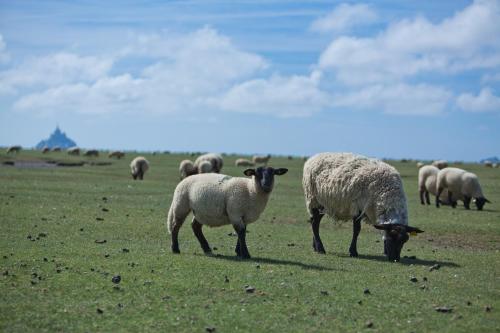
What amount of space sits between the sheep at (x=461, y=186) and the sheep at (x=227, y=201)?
18048 millimetres

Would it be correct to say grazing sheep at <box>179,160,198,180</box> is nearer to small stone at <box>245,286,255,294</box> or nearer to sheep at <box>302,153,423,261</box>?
sheep at <box>302,153,423,261</box>

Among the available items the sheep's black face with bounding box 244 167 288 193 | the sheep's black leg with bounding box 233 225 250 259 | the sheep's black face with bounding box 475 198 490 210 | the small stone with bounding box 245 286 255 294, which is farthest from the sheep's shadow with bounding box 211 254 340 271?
the sheep's black face with bounding box 475 198 490 210

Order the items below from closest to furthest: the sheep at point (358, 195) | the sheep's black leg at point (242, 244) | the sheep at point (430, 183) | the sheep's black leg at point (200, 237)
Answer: the sheep's black leg at point (242, 244), the sheep at point (358, 195), the sheep's black leg at point (200, 237), the sheep at point (430, 183)

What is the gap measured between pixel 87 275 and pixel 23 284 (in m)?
1.21

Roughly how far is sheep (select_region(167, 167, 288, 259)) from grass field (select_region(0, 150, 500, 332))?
2.66 feet

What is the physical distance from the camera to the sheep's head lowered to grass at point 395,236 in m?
14.7

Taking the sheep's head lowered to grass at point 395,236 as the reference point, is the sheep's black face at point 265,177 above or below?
above

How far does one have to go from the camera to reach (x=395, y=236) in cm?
1477

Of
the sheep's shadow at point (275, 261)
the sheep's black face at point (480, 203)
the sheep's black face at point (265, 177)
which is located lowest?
the sheep's shadow at point (275, 261)

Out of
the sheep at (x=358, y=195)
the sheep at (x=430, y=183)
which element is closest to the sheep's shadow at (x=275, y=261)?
the sheep at (x=358, y=195)

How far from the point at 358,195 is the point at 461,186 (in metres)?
16.6

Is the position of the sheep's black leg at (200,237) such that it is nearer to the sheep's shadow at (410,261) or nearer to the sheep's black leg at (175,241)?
the sheep's black leg at (175,241)

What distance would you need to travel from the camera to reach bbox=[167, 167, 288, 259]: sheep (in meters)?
14.5

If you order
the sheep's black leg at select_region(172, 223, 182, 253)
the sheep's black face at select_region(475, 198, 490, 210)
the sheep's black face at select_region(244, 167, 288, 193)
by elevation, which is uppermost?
the sheep's black face at select_region(244, 167, 288, 193)
